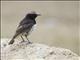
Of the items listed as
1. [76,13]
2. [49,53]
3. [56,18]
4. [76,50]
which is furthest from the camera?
[76,13]

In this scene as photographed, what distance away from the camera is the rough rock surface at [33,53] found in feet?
30.0

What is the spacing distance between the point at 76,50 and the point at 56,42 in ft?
4.85

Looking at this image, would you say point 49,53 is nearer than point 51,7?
Yes

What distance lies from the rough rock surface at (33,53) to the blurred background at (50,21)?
4237mm

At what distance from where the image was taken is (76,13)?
2638cm

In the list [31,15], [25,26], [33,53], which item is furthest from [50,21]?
[33,53]

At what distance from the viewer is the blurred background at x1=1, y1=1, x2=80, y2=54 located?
1877cm

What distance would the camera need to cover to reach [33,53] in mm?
9359

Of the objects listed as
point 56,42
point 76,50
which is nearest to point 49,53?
point 76,50

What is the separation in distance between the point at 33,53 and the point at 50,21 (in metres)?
14.6

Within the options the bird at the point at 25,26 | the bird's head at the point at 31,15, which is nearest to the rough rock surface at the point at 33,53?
the bird at the point at 25,26

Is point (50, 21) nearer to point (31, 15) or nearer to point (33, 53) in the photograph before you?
point (31, 15)

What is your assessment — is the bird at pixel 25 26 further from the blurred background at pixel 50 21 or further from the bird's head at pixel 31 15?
the blurred background at pixel 50 21

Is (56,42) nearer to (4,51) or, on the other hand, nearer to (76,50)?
(76,50)
